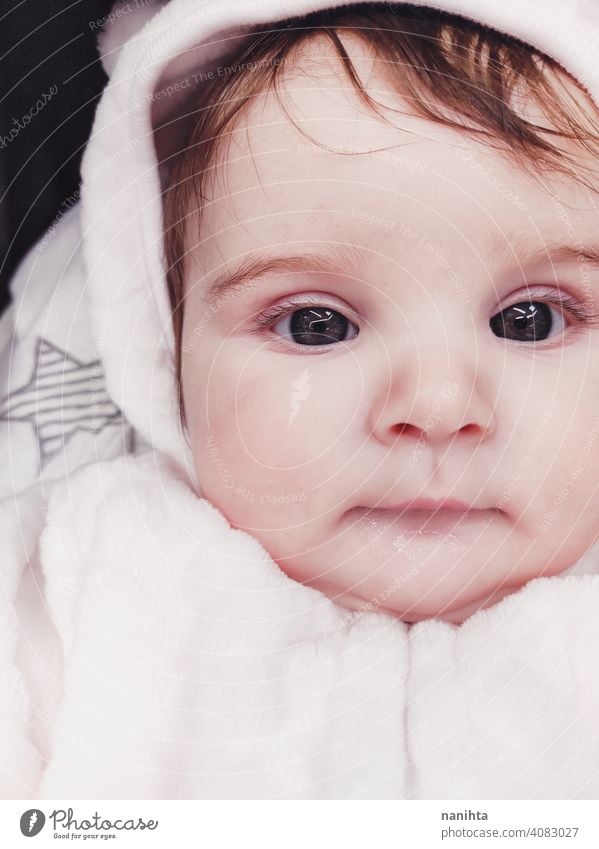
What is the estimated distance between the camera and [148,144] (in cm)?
50

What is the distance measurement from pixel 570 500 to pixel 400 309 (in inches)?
6.0

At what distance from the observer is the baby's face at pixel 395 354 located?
0.43m

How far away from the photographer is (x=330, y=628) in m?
0.47

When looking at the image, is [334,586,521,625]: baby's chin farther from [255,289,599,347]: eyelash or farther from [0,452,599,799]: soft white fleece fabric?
[255,289,599,347]: eyelash

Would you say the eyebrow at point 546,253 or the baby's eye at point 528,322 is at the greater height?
the eyebrow at point 546,253

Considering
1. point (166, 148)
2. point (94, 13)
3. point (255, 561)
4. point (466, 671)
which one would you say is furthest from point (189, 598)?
point (94, 13)

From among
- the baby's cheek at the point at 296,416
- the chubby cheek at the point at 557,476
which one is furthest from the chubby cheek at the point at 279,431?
the chubby cheek at the point at 557,476

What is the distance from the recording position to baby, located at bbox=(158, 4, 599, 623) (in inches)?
16.9

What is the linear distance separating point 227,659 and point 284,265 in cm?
23

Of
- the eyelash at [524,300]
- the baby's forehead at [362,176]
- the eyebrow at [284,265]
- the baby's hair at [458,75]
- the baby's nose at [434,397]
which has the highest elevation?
the baby's hair at [458,75]

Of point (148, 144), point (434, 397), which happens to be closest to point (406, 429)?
point (434, 397)
